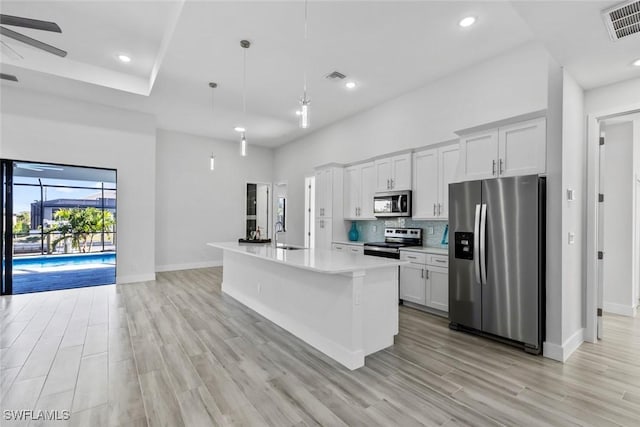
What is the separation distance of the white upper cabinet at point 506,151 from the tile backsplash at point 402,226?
1.14 m

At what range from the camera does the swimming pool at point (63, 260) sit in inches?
193

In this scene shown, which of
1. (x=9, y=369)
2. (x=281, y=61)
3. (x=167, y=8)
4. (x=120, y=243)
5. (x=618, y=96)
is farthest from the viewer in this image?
(x=120, y=243)

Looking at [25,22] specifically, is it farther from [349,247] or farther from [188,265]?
[188,265]

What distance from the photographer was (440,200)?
13.7 ft

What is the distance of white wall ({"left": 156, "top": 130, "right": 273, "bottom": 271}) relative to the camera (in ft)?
22.9

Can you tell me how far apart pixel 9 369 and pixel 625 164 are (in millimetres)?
7298

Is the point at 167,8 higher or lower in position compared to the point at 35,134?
higher

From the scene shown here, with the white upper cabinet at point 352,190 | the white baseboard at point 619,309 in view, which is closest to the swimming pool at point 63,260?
the white upper cabinet at point 352,190

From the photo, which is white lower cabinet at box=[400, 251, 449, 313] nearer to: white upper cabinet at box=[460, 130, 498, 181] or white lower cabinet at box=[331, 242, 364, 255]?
white lower cabinet at box=[331, 242, 364, 255]

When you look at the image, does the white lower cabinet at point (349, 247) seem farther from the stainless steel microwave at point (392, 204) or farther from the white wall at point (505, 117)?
Answer: the white wall at point (505, 117)

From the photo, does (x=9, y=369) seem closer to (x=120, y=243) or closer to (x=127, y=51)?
(x=120, y=243)

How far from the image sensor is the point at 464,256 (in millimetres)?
3320

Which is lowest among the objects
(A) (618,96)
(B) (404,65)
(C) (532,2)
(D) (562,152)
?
(D) (562,152)

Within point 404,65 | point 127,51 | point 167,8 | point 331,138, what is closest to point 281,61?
point 167,8
